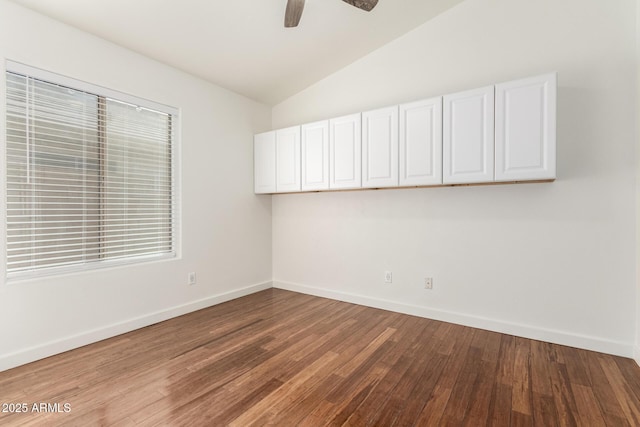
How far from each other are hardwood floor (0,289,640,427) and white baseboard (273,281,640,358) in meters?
0.08

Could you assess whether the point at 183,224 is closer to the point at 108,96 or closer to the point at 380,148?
the point at 108,96

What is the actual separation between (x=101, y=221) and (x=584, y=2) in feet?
14.9

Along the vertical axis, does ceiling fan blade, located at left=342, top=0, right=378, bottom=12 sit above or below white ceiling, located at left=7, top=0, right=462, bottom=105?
below

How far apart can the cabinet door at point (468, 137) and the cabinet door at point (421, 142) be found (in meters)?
0.06

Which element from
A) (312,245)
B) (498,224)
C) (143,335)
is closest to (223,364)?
(143,335)

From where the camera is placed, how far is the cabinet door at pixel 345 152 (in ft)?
10.7

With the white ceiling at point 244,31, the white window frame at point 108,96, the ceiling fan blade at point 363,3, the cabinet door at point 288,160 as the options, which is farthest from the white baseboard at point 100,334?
the ceiling fan blade at point 363,3

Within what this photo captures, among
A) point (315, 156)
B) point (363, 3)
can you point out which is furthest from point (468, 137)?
point (315, 156)

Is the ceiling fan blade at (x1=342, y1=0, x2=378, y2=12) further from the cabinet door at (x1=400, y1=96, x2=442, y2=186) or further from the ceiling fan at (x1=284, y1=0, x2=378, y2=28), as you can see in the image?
the cabinet door at (x1=400, y1=96, x2=442, y2=186)

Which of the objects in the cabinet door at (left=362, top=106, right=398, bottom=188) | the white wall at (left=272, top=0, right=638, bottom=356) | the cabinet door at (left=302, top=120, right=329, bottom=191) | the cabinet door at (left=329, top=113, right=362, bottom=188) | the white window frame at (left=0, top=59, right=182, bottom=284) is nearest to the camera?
the white window frame at (left=0, top=59, right=182, bottom=284)

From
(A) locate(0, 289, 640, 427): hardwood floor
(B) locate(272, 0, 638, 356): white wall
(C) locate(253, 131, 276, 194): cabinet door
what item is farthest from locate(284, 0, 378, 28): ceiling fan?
(A) locate(0, 289, 640, 427): hardwood floor

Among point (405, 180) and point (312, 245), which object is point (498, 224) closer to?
point (405, 180)

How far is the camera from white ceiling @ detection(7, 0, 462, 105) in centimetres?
242

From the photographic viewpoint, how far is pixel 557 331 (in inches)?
103
